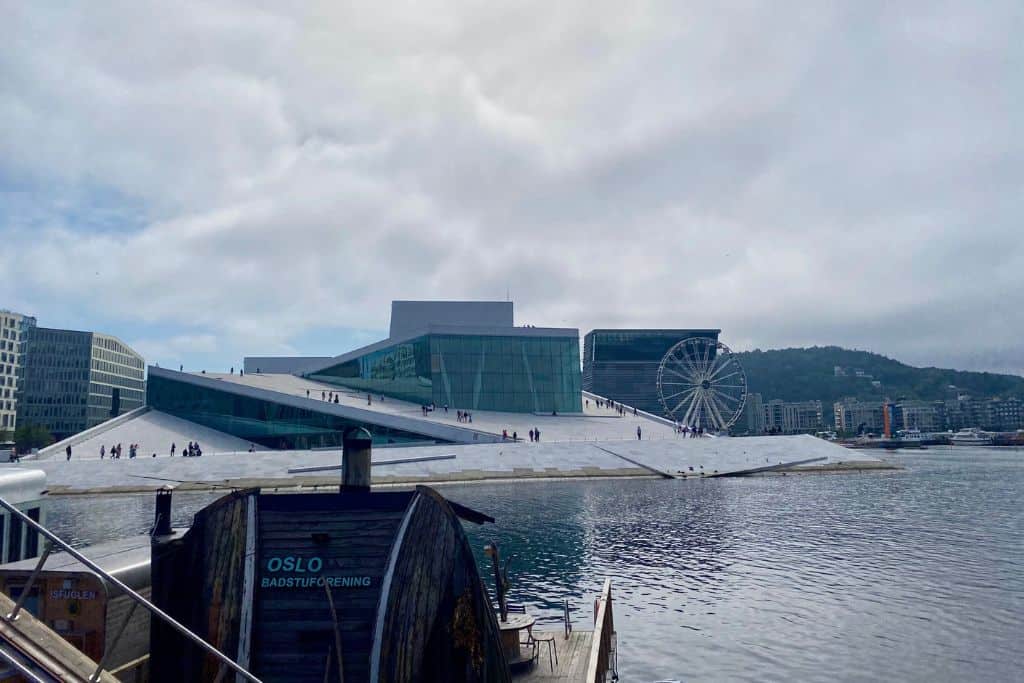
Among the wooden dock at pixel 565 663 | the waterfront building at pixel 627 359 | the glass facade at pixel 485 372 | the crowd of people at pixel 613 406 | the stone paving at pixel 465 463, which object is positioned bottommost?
the wooden dock at pixel 565 663

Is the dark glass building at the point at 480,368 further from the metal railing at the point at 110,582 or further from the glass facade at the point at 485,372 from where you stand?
the metal railing at the point at 110,582

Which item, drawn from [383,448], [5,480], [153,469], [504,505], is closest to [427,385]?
[383,448]

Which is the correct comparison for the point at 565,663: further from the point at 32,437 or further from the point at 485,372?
the point at 32,437

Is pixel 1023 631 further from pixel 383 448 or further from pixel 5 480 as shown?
pixel 383 448

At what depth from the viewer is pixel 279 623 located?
8797mm

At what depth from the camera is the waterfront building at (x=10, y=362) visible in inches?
4579

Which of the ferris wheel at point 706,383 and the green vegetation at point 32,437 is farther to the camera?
the ferris wheel at point 706,383

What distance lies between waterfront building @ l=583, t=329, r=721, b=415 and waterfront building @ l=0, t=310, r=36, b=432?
113533 millimetres

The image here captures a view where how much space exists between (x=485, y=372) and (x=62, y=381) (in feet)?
291

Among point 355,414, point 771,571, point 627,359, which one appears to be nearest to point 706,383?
point 355,414

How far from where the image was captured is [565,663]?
13609 millimetres

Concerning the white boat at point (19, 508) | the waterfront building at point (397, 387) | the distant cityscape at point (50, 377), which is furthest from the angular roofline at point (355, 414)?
the distant cityscape at point (50, 377)

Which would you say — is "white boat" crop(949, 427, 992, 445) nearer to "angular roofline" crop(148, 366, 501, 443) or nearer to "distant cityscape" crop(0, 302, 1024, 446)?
"distant cityscape" crop(0, 302, 1024, 446)

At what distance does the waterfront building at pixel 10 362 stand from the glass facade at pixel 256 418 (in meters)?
63.6
